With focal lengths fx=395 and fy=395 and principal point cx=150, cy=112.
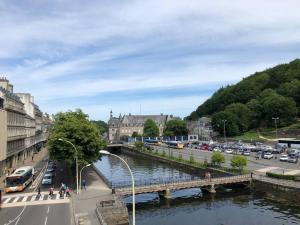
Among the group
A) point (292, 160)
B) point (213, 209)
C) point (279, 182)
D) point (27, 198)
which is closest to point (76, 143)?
point (27, 198)

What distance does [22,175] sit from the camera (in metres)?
65.6

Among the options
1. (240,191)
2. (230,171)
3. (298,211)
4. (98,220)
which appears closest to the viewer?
(98,220)

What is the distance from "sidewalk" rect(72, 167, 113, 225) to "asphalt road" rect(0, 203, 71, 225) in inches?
49.3

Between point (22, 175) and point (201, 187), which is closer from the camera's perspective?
point (22, 175)

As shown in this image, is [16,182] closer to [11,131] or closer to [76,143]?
[76,143]

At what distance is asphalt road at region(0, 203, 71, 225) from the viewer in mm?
43797

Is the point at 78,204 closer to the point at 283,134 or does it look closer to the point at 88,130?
the point at 88,130

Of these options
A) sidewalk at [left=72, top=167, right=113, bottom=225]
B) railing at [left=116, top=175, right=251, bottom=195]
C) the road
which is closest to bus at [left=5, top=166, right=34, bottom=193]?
the road

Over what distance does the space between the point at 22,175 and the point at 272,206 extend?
40.4 metres

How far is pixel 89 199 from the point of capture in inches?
2132

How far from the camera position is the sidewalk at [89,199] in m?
44.0

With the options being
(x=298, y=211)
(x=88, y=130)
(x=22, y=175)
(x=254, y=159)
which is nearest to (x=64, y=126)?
(x=88, y=130)

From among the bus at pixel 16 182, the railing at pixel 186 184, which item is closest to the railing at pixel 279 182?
the railing at pixel 186 184

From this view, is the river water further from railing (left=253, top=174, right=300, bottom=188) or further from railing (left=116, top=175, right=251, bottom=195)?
railing (left=253, top=174, right=300, bottom=188)
